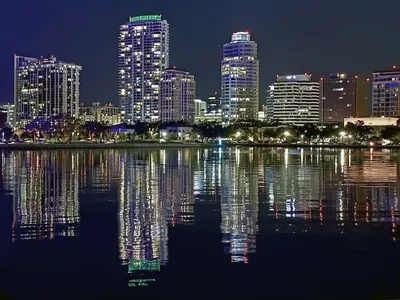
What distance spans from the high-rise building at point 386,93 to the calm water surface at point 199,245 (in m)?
178

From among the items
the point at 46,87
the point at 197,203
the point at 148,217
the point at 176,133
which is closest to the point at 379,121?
the point at 176,133

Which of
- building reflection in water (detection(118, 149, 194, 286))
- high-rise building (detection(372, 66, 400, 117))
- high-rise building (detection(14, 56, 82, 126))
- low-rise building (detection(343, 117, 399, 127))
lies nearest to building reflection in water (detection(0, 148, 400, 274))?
building reflection in water (detection(118, 149, 194, 286))

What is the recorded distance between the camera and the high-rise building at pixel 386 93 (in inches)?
7461

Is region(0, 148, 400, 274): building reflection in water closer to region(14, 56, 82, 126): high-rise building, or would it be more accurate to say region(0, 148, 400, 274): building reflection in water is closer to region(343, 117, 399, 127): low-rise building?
region(343, 117, 399, 127): low-rise building

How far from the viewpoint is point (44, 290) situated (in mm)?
9430

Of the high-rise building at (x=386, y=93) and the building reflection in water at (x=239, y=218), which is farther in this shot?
the high-rise building at (x=386, y=93)

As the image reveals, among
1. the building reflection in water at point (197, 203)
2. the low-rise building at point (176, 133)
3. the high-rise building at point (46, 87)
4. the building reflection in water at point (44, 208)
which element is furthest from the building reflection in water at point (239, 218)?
the high-rise building at point (46, 87)

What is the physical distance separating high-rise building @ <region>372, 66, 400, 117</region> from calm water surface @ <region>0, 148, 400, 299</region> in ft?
583

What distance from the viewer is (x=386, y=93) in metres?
193

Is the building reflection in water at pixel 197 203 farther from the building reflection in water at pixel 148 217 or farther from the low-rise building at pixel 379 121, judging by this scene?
the low-rise building at pixel 379 121

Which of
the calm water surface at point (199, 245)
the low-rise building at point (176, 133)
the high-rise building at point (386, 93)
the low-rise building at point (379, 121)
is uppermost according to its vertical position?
the high-rise building at point (386, 93)

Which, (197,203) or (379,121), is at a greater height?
(379,121)

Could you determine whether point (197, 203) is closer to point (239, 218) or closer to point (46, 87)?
point (239, 218)

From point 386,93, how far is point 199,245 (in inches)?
7590
